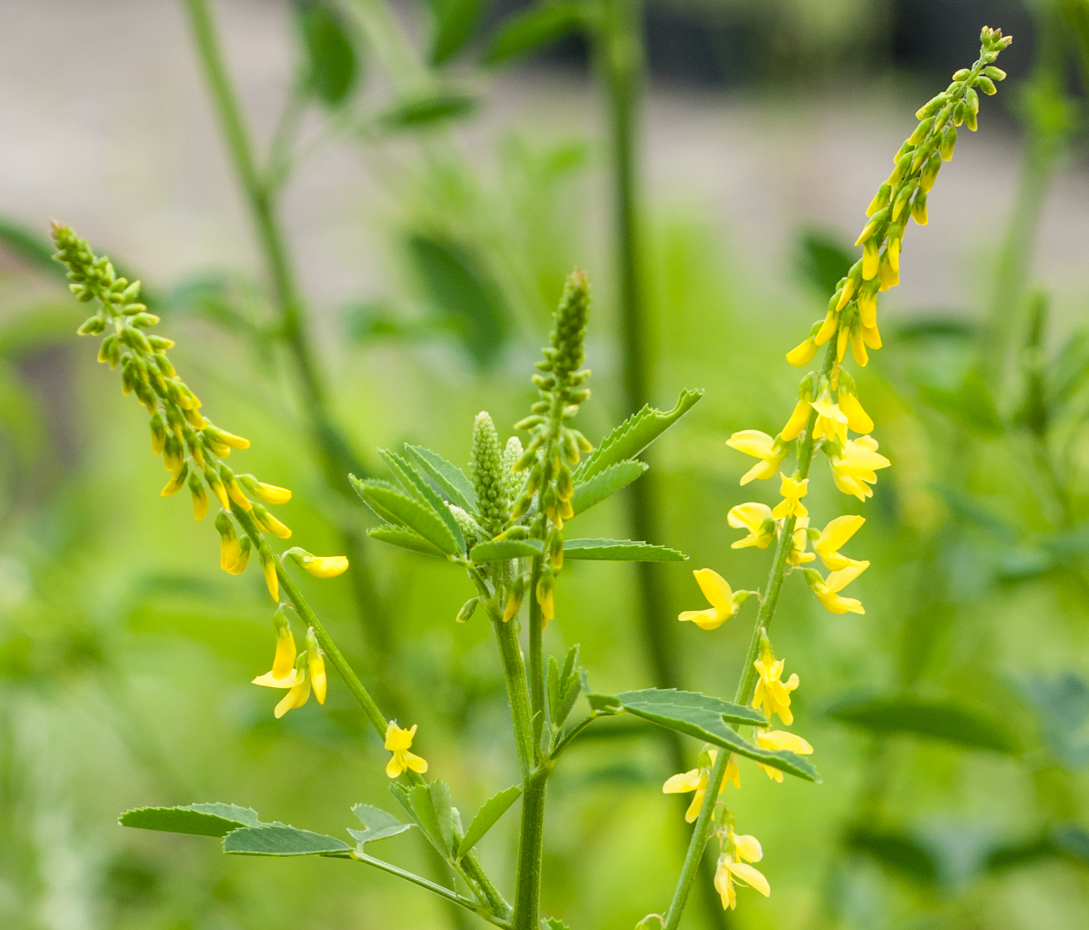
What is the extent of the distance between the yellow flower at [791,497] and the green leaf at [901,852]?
13.7 inches

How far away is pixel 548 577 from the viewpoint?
0.17m

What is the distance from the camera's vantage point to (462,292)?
547 mm

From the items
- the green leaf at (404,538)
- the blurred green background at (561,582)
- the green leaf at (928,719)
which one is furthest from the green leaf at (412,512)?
the green leaf at (928,719)

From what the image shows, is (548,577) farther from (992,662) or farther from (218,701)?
(218,701)

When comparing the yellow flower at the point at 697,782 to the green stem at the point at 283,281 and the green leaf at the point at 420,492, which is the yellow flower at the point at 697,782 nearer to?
the green leaf at the point at 420,492

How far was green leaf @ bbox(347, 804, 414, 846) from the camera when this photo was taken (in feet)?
0.62

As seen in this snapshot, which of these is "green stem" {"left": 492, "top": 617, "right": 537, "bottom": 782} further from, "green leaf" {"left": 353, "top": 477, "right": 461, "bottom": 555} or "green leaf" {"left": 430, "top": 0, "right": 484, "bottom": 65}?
"green leaf" {"left": 430, "top": 0, "right": 484, "bottom": 65}

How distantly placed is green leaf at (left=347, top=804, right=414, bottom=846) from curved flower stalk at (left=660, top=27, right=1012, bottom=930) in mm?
50

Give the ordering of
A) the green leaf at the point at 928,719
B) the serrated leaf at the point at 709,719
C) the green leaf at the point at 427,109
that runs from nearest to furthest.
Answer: the serrated leaf at the point at 709,719, the green leaf at the point at 928,719, the green leaf at the point at 427,109

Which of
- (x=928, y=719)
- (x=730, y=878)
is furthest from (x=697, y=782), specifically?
(x=928, y=719)

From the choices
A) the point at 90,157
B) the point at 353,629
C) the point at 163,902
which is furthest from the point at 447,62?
the point at 90,157

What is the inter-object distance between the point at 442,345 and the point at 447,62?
150 millimetres

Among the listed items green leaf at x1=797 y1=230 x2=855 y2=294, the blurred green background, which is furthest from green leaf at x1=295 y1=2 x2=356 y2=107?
green leaf at x1=797 y1=230 x2=855 y2=294

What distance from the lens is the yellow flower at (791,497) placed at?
0.56 feet
